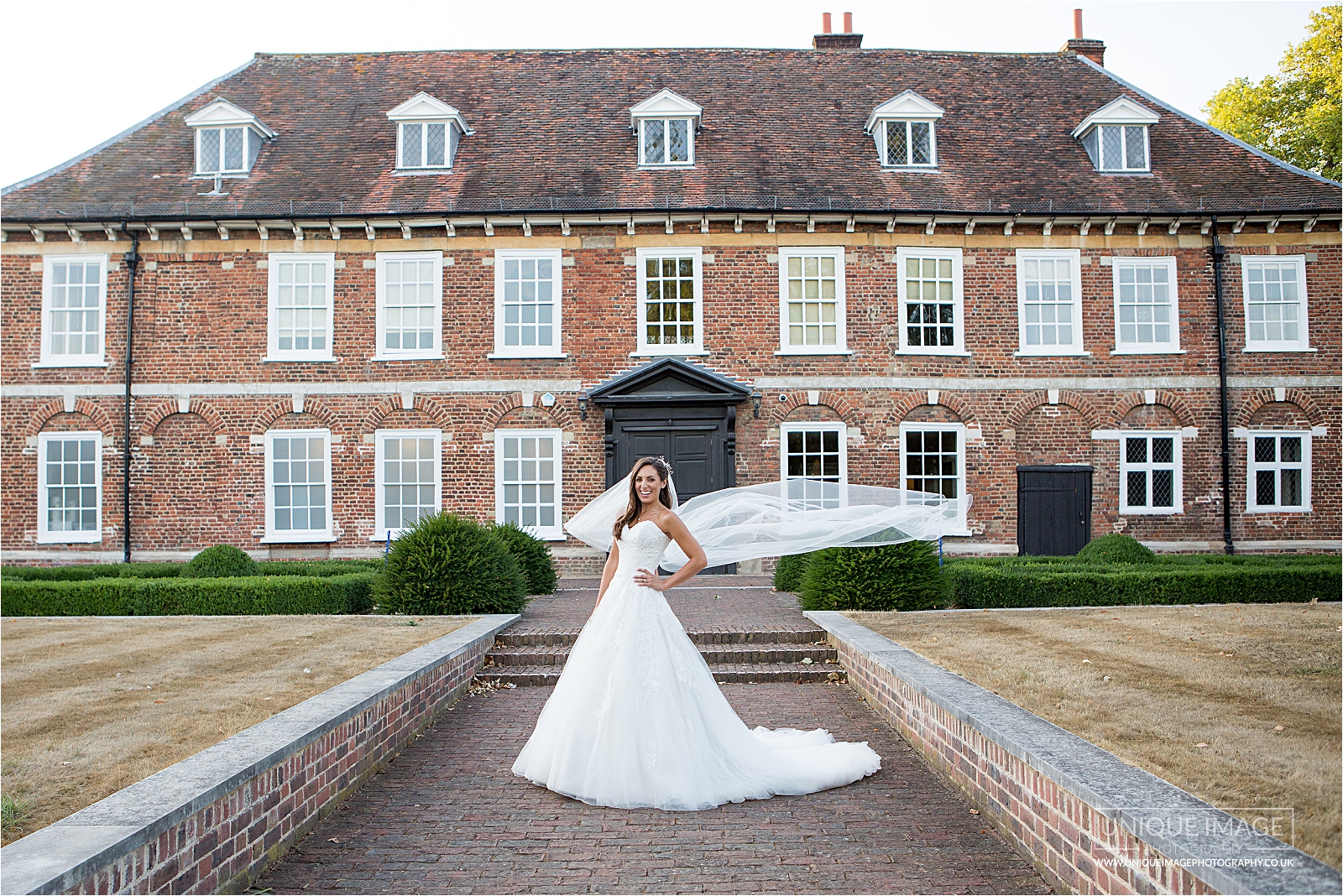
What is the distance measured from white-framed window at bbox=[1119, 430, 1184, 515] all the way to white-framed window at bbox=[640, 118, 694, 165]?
1054cm

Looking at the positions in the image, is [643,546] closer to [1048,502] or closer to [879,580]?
[879,580]

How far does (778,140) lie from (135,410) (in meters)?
14.2

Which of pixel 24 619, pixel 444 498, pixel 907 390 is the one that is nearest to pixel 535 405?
pixel 444 498

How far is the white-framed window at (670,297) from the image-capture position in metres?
19.7

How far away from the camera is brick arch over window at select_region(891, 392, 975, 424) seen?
64.9 feet

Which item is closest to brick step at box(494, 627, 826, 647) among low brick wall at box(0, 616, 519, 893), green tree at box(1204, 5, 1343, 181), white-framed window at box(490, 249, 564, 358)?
low brick wall at box(0, 616, 519, 893)

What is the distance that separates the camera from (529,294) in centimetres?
1980

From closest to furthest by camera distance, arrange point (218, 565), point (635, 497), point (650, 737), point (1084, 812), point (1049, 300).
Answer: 1. point (1084, 812)
2. point (650, 737)
3. point (635, 497)
4. point (218, 565)
5. point (1049, 300)

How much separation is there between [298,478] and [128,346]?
427cm

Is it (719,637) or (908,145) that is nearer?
(719,637)

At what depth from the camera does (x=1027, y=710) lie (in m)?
6.30

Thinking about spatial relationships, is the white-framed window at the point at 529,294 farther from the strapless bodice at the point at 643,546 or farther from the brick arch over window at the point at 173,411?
the strapless bodice at the point at 643,546

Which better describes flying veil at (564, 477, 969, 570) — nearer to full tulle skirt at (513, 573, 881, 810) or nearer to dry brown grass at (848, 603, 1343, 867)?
full tulle skirt at (513, 573, 881, 810)

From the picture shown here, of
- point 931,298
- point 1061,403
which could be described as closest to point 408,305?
point 931,298
